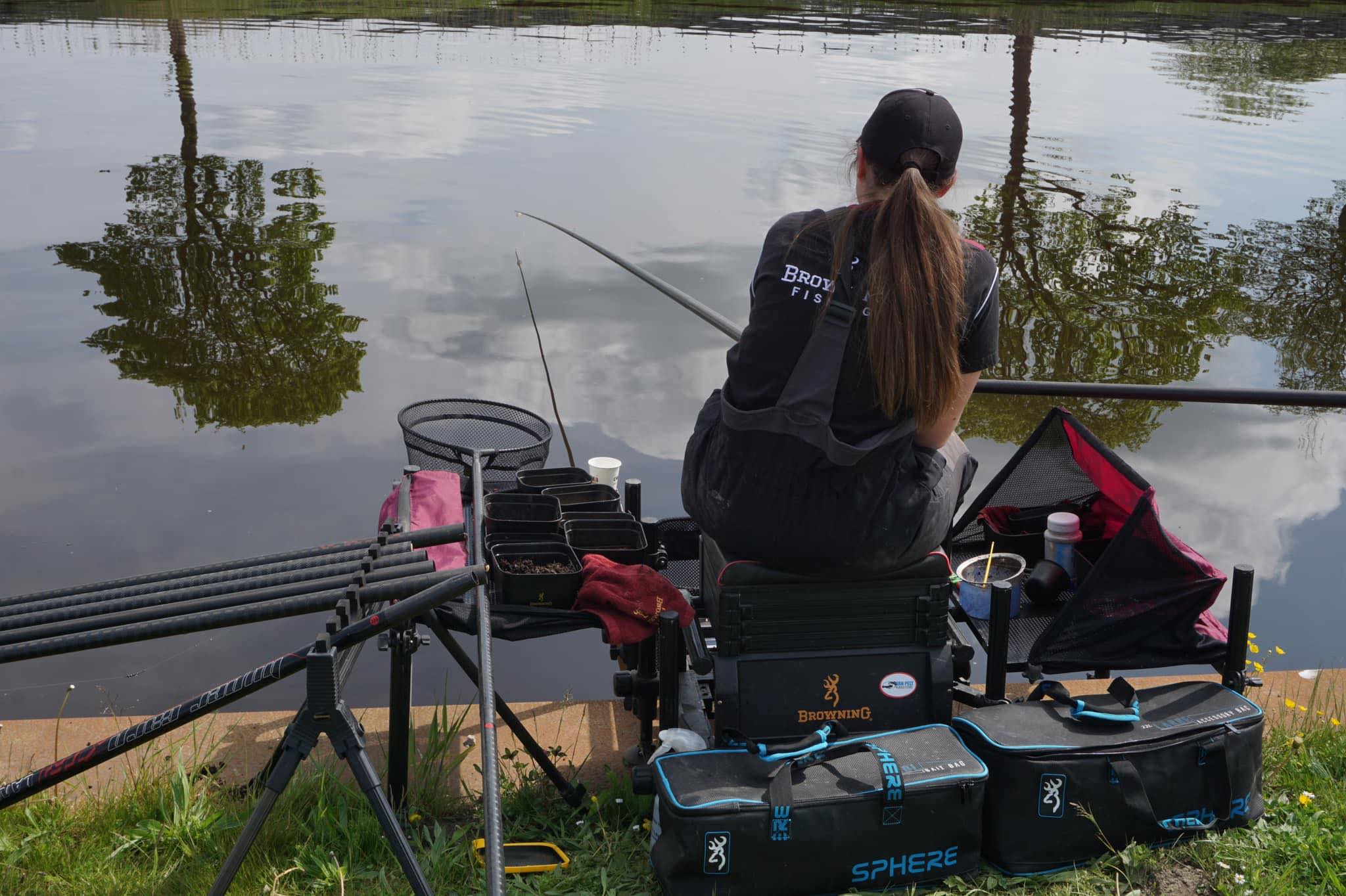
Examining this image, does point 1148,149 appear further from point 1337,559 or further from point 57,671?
point 57,671

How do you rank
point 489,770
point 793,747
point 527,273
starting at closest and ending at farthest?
point 489,770
point 793,747
point 527,273

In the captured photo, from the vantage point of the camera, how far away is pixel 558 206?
12.2 m

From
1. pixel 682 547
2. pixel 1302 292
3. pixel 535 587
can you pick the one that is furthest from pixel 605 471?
pixel 1302 292

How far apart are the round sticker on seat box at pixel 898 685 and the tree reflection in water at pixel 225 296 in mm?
5061

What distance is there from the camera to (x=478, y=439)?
4336 mm

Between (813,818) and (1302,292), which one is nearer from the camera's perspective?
(813,818)

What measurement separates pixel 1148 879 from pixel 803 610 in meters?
0.84

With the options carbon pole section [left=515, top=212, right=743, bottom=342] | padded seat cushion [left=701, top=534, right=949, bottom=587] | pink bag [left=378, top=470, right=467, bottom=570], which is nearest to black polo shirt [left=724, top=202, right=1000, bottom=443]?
padded seat cushion [left=701, top=534, right=949, bottom=587]

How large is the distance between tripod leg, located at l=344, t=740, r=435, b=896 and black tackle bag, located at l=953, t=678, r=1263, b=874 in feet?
3.72

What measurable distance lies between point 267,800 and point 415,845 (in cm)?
69

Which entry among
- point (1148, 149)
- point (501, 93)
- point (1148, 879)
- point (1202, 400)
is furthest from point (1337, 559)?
point (501, 93)

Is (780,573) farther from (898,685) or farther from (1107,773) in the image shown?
(1107,773)

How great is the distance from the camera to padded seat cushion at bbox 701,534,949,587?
7.72 feet

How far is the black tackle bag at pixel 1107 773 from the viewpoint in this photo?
89.6 inches
